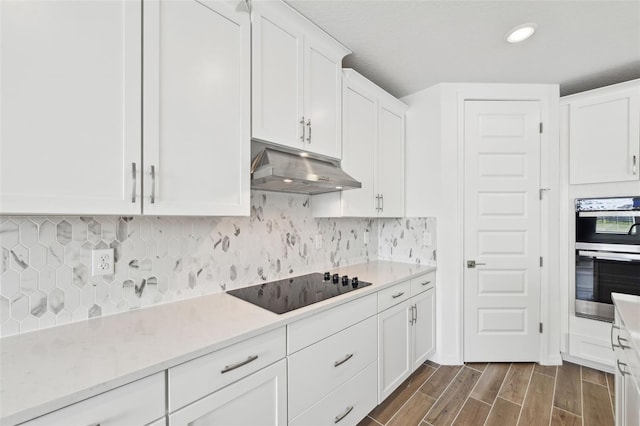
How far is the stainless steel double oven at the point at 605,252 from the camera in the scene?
2213mm

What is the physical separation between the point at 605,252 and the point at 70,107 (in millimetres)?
3550

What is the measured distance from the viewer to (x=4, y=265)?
1.05 metres

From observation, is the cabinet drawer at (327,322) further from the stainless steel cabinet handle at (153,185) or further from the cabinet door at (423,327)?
the stainless steel cabinet handle at (153,185)

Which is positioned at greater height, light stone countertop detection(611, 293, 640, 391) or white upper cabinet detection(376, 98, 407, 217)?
white upper cabinet detection(376, 98, 407, 217)

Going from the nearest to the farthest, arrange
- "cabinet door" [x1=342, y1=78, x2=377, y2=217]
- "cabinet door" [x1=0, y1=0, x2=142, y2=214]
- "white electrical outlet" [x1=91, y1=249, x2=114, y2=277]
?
"cabinet door" [x1=0, y1=0, x2=142, y2=214]
"white electrical outlet" [x1=91, y1=249, x2=114, y2=277]
"cabinet door" [x1=342, y1=78, x2=377, y2=217]

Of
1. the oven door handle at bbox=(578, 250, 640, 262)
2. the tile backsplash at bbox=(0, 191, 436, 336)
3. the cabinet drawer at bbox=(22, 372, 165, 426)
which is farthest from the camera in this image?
the oven door handle at bbox=(578, 250, 640, 262)

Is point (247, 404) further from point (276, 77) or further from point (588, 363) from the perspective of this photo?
point (588, 363)

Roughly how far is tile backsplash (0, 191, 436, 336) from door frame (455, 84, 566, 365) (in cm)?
139

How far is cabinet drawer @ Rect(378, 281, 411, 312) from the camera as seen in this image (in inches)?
74.4

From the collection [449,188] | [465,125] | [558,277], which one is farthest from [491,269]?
[465,125]

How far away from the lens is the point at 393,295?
200 centimetres

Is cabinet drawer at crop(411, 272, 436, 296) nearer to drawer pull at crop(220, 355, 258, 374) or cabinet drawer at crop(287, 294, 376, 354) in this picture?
cabinet drawer at crop(287, 294, 376, 354)

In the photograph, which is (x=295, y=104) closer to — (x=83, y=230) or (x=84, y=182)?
(x=84, y=182)

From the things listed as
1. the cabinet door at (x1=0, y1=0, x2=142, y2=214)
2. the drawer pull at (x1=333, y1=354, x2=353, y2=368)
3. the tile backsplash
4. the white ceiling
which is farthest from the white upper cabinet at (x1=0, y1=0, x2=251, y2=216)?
the drawer pull at (x1=333, y1=354, x2=353, y2=368)
